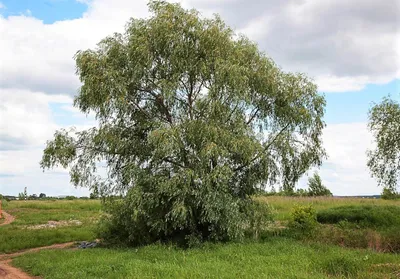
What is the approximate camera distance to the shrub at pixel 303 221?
23234mm

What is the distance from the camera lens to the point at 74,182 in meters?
20.8

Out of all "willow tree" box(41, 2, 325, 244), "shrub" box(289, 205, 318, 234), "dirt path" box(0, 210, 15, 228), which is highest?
"willow tree" box(41, 2, 325, 244)

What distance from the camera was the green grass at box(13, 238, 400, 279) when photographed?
527 inches

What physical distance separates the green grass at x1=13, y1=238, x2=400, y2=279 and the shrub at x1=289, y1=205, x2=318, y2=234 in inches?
138

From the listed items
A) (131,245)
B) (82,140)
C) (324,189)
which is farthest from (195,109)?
(324,189)

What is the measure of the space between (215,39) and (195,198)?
7294 mm

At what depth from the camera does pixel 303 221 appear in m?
23.5

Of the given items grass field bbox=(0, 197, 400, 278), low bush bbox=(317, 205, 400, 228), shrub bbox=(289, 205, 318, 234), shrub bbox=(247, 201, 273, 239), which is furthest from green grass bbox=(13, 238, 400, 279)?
low bush bbox=(317, 205, 400, 228)

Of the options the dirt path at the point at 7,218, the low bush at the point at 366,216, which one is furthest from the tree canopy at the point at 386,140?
the dirt path at the point at 7,218

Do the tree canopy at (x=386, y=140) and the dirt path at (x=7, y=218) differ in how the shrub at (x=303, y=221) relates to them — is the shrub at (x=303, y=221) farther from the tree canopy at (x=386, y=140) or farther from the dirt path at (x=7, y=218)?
the dirt path at (x=7, y=218)

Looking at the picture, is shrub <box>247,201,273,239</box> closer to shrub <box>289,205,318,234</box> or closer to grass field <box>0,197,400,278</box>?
grass field <box>0,197,400,278</box>

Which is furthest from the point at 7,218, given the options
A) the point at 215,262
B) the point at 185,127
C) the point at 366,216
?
the point at 366,216

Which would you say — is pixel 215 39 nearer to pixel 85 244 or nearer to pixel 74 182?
pixel 74 182

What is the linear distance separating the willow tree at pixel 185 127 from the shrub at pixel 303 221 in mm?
2914
